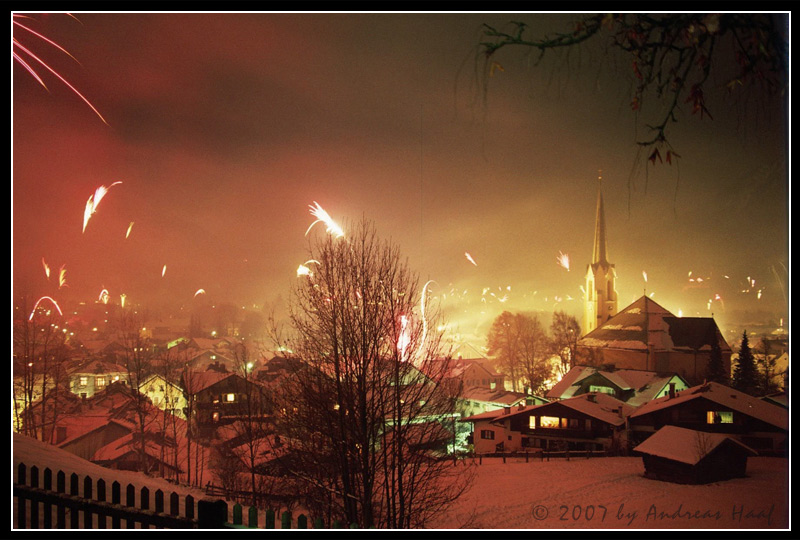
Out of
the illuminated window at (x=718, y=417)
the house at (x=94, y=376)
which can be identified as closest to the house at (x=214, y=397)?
the house at (x=94, y=376)

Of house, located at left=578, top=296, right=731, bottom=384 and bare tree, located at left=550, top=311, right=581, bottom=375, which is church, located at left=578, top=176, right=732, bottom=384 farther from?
bare tree, located at left=550, top=311, right=581, bottom=375

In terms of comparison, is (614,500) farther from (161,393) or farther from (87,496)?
(161,393)

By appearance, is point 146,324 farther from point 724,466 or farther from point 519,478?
point 724,466

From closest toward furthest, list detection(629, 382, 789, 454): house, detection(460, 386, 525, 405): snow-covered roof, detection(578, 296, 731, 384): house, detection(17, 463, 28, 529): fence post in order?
detection(17, 463, 28, 529): fence post → detection(629, 382, 789, 454): house → detection(460, 386, 525, 405): snow-covered roof → detection(578, 296, 731, 384): house

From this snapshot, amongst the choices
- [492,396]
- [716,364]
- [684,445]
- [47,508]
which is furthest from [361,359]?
[716,364]

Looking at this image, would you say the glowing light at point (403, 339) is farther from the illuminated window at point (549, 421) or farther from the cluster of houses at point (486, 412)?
the illuminated window at point (549, 421)

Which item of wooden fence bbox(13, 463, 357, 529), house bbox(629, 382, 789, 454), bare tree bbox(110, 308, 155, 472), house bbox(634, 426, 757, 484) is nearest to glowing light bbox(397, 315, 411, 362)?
wooden fence bbox(13, 463, 357, 529)
